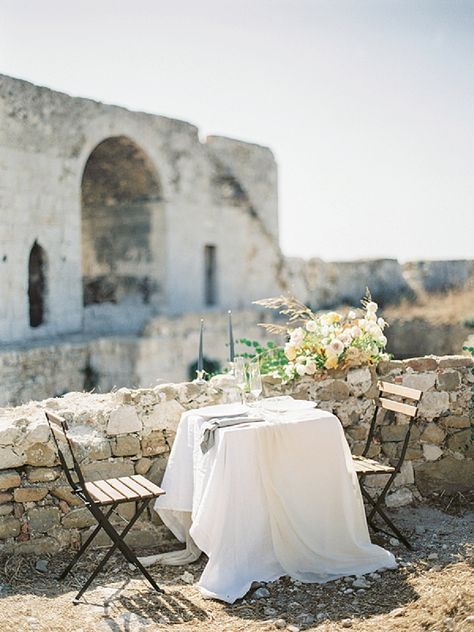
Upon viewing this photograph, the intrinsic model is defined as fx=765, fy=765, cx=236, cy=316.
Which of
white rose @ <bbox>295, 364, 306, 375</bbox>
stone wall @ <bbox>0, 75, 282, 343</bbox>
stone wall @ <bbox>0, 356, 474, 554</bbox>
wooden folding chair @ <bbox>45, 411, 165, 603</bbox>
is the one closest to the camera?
wooden folding chair @ <bbox>45, 411, 165, 603</bbox>

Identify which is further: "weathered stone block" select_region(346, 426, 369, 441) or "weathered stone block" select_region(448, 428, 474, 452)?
"weathered stone block" select_region(448, 428, 474, 452)

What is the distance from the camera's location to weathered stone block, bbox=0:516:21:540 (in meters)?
4.86

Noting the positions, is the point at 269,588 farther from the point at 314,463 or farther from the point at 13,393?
the point at 13,393

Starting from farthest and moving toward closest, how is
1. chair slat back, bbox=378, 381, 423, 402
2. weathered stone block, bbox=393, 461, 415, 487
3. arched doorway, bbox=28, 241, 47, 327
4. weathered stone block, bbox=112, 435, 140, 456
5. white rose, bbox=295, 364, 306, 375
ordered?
arched doorway, bbox=28, 241, 47, 327, weathered stone block, bbox=393, 461, 415, 487, white rose, bbox=295, 364, 306, 375, weathered stone block, bbox=112, 435, 140, 456, chair slat back, bbox=378, 381, 423, 402

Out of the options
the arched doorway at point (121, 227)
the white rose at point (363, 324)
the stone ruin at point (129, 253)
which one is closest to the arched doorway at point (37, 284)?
the stone ruin at point (129, 253)

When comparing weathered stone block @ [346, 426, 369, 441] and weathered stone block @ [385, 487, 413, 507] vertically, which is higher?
weathered stone block @ [346, 426, 369, 441]

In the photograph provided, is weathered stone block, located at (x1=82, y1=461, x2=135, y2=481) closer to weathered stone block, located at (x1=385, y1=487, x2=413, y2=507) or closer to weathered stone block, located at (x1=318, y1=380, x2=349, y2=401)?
weathered stone block, located at (x1=318, y1=380, x2=349, y2=401)

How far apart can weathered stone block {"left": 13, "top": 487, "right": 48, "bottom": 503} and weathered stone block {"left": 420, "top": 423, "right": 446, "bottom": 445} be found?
299 centimetres

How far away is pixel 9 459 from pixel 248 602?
1814mm

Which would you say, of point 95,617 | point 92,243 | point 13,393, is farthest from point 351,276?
point 95,617

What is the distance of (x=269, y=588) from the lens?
438 cm

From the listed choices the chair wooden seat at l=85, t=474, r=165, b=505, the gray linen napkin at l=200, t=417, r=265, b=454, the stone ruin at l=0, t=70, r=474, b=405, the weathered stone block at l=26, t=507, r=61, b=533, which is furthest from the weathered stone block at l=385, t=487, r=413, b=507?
the stone ruin at l=0, t=70, r=474, b=405

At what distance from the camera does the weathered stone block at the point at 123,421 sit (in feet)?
17.4

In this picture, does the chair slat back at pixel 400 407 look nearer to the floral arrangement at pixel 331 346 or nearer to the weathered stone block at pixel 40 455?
the floral arrangement at pixel 331 346
